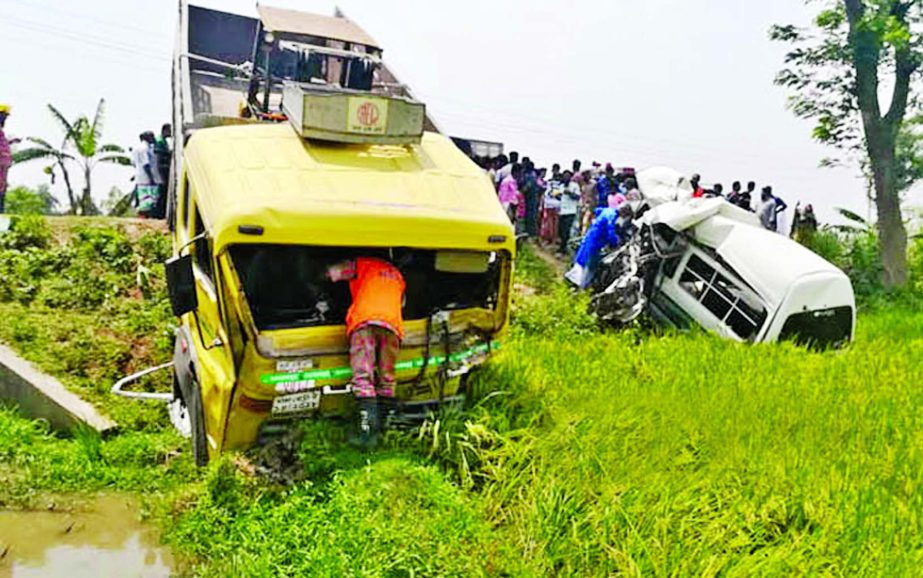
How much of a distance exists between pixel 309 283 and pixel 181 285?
821 mm

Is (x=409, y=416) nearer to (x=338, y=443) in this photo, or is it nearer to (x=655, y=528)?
(x=338, y=443)

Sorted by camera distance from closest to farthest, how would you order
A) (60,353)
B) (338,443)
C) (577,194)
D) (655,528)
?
(655,528), (338,443), (60,353), (577,194)

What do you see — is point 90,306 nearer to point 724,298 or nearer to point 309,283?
point 309,283

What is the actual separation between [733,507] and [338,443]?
7.58 feet

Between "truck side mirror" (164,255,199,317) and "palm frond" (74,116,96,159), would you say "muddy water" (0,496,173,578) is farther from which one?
"palm frond" (74,116,96,159)

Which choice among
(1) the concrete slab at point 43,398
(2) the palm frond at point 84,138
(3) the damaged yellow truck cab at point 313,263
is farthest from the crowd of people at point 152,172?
(2) the palm frond at point 84,138

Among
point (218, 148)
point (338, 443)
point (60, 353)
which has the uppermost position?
point (218, 148)

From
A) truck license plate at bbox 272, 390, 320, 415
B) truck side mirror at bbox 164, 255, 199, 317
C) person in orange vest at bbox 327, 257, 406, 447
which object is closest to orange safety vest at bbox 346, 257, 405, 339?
person in orange vest at bbox 327, 257, 406, 447

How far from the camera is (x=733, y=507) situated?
4590 mm

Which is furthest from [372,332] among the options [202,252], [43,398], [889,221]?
[889,221]

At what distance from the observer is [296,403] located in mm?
5258

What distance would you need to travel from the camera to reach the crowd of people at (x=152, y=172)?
1175 centimetres

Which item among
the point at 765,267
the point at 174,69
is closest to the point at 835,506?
the point at 765,267

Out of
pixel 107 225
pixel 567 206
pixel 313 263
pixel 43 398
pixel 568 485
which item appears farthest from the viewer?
pixel 567 206
